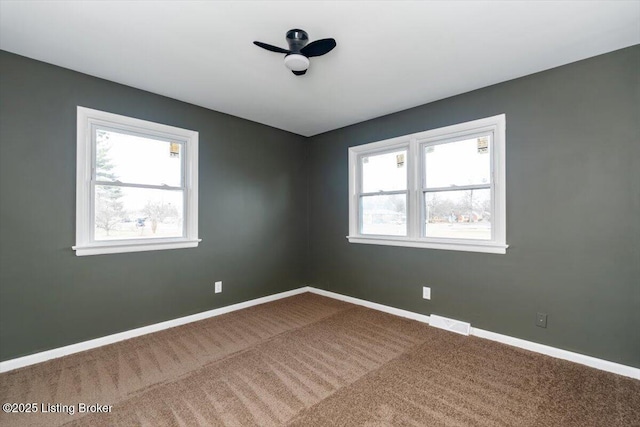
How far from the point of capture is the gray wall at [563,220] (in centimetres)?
233

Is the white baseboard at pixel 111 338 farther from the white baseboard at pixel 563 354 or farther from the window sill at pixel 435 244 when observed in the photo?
the white baseboard at pixel 563 354

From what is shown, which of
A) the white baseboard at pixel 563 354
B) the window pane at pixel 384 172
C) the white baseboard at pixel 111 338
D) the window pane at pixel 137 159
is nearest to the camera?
the white baseboard at pixel 563 354

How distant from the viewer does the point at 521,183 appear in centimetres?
281

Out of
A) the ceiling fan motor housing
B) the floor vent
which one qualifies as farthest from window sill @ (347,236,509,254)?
the ceiling fan motor housing

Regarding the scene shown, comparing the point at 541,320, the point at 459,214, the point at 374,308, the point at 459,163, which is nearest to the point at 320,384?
the point at 374,308

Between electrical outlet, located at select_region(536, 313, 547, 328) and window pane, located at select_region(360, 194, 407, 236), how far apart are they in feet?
5.06

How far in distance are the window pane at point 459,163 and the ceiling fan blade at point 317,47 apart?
6.45ft

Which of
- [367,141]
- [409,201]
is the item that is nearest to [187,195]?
[367,141]

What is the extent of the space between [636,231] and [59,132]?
4.89 metres

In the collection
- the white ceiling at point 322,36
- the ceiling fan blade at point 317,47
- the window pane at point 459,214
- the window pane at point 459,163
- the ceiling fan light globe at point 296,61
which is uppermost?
the white ceiling at point 322,36

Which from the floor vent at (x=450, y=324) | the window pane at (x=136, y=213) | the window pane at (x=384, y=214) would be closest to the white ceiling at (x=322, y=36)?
the window pane at (x=136, y=213)

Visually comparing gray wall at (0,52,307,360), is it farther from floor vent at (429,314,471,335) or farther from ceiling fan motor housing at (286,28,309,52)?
floor vent at (429,314,471,335)

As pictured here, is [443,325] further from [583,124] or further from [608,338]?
[583,124]

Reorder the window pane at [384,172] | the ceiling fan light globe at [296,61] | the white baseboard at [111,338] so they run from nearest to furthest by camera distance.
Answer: the ceiling fan light globe at [296,61], the white baseboard at [111,338], the window pane at [384,172]
